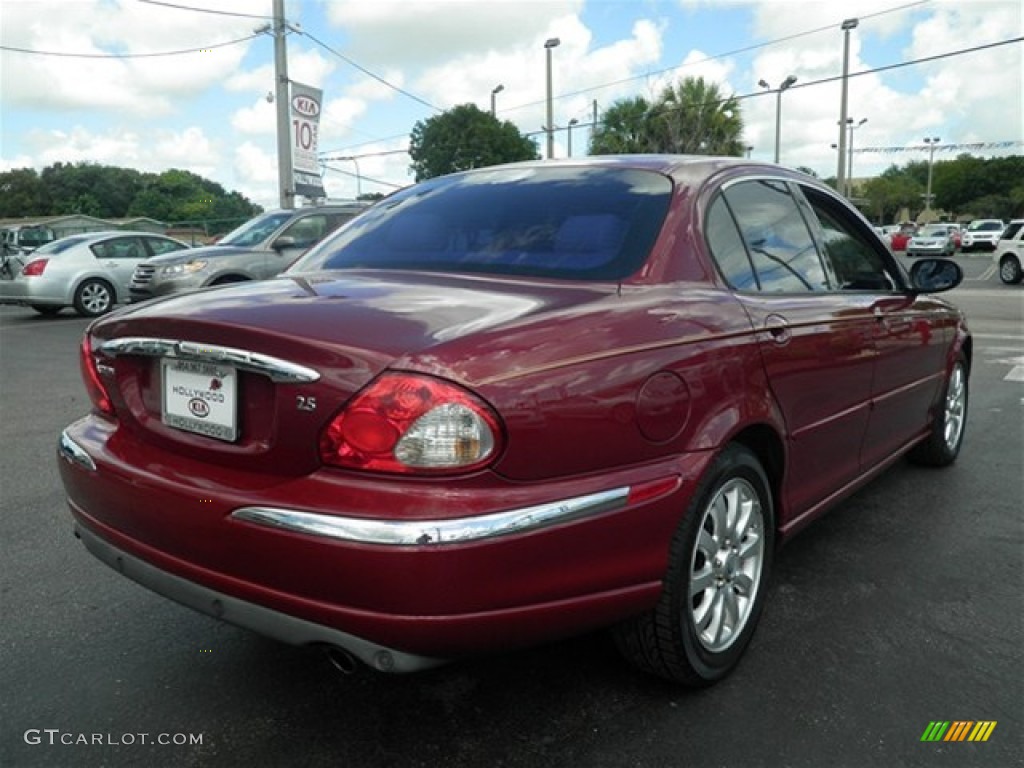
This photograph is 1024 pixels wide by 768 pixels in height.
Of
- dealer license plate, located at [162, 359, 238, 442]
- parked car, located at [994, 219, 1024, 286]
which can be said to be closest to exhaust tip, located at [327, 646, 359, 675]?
dealer license plate, located at [162, 359, 238, 442]

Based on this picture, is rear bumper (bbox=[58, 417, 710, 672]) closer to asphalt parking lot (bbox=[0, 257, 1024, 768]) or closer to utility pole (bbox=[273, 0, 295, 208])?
asphalt parking lot (bbox=[0, 257, 1024, 768])

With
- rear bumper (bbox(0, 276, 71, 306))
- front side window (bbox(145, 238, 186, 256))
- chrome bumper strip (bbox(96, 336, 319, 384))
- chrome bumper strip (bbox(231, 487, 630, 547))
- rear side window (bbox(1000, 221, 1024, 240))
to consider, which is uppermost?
rear side window (bbox(1000, 221, 1024, 240))

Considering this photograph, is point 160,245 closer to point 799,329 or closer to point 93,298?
point 93,298

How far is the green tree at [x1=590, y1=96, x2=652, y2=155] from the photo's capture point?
1390 inches

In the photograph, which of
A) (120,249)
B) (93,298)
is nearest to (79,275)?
(93,298)

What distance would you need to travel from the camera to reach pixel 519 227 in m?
2.79

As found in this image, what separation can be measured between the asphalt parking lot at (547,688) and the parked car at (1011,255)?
19602mm

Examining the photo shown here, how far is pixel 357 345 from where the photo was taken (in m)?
1.90

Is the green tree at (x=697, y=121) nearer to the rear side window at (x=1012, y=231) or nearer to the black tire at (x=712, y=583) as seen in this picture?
the rear side window at (x=1012, y=231)

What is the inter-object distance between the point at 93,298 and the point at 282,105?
25.9 ft

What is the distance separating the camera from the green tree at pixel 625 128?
3531cm

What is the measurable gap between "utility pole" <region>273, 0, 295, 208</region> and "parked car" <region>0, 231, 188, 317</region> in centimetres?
525

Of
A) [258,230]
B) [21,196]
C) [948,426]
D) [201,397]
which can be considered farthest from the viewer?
[21,196]

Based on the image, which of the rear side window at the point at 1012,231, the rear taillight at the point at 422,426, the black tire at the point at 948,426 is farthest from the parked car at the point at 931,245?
the rear taillight at the point at 422,426
